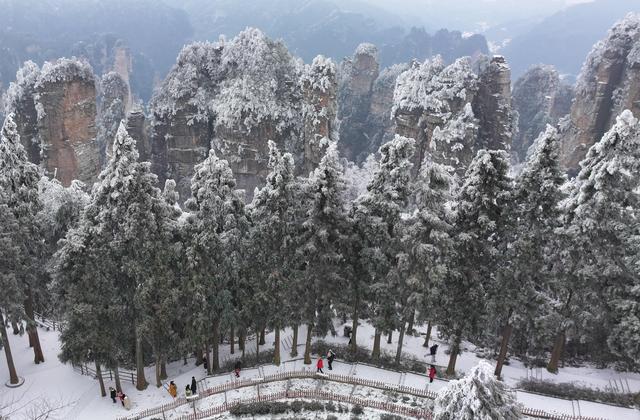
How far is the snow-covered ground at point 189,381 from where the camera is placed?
82.4 ft

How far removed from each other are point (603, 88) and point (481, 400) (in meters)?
55.6

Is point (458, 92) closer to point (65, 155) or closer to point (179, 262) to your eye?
point (179, 262)

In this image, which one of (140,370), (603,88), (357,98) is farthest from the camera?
(357,98)

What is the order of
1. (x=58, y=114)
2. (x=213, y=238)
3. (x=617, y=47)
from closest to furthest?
(x=213, y=238), (x=58, y=114), (x=617, y=47)

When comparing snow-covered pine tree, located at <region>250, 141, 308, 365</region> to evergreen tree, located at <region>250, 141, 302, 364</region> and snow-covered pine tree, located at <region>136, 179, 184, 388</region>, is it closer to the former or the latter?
evergreen tree, located at <region>250, 141, 302, 364</region>

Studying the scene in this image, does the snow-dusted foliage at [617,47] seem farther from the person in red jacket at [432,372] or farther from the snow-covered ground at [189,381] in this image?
the person in red jacket at [432,372]

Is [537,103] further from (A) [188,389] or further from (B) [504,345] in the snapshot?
(A) [188,389]

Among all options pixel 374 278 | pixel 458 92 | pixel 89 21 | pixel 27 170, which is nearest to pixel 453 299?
pixel 374 278

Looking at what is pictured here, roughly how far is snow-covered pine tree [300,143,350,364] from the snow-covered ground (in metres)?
4.61

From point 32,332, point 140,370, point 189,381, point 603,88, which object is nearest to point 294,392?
point 189,381

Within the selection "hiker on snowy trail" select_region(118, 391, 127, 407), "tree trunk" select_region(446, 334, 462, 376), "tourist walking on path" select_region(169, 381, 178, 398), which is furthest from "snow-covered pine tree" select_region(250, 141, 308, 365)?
"hiker on snowy trail" select_region(118, 391, 127, 407)

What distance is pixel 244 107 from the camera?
51406mm

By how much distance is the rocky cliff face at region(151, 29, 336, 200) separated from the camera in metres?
52.0

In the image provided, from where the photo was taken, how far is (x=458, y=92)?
50.8 metres
